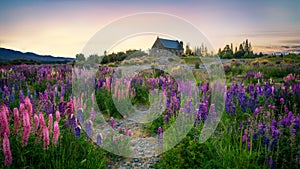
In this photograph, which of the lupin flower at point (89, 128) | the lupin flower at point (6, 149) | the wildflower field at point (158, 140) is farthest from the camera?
the lupin flower at point (89, 128)

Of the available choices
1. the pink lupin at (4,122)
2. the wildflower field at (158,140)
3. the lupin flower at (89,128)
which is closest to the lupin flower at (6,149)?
the wildflower field at (158,140)

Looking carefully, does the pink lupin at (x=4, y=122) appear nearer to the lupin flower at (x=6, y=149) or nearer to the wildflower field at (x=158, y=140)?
the wildflower field at (x=158, y=140)

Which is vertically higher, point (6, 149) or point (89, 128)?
point (6, 149)

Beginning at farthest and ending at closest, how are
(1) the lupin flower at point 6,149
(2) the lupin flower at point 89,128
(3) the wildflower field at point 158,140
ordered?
(2) the lupin flower at point 89,128 → (3) the wildflower field at point 158,140 → (1) the lupin flower at point 6,149

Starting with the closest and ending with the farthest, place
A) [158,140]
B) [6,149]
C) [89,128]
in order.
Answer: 1. [6,149]
2. [89,128]
3. [158,140]

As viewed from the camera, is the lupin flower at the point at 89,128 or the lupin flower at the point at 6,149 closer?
the lupin flower at the point at 6,149

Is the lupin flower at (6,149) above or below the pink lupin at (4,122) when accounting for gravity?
below

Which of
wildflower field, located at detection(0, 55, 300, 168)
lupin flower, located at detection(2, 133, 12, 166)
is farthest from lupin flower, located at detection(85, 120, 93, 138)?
lupin flower, located at detection(2, 133, 12, 166)

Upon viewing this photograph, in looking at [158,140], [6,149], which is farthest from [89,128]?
[6,149]

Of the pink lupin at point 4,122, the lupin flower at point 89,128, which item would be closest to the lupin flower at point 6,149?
the pink lupin at point 4,122

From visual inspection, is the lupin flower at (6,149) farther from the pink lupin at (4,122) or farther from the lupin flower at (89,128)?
the lupin flower at (89,128)

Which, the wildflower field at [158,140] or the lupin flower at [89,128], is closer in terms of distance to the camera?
the wildflower field at [158,140]

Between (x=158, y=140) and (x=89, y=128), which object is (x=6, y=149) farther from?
(x=158, y=140)

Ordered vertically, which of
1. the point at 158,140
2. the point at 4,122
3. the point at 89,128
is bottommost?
the point at 158,140
